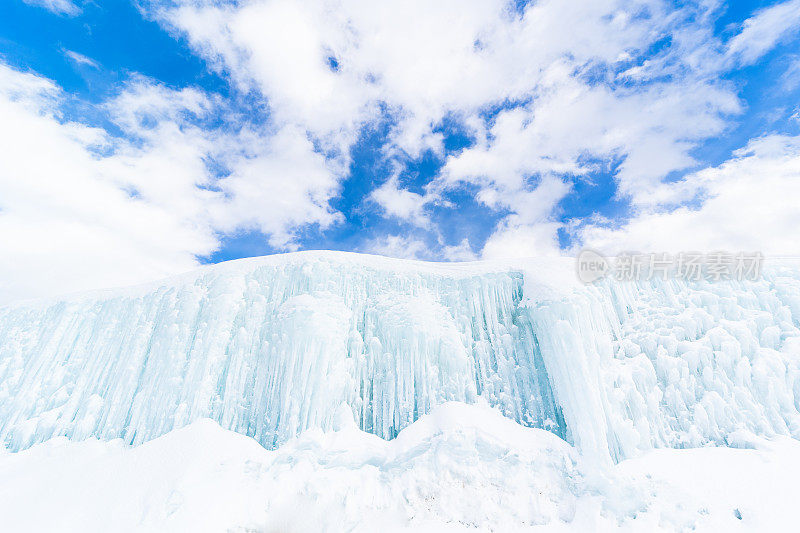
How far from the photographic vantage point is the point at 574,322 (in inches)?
503

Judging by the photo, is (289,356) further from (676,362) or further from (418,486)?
(676,362)

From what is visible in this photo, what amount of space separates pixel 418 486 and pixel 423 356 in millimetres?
4580

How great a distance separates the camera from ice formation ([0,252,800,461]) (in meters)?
11.9

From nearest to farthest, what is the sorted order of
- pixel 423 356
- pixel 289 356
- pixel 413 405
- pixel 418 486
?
pixel 418 486, pixel 413 405, pixel 289 356, pixel 423 356

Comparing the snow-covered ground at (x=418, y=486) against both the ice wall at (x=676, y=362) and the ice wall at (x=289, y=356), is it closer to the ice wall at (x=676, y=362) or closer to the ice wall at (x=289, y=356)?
the ice wall at (x=676, y=362)

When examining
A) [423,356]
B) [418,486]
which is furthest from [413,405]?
[418,486]

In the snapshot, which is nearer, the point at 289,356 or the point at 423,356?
the point at 289,356

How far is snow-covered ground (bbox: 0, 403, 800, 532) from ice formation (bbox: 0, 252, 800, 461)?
959 mm

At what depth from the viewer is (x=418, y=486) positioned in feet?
34.8

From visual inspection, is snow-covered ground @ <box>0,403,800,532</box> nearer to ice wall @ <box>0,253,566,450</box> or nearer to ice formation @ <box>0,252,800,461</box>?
ice formation @ <box>0,252,800,461</box>

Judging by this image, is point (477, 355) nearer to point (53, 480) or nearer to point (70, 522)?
point (70, 522)

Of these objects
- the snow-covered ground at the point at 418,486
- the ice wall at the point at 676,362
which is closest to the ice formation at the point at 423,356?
A: the ice wall at the point at 676,362

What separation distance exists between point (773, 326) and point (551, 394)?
789 centimetres

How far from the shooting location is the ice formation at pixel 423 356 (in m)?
11.9
